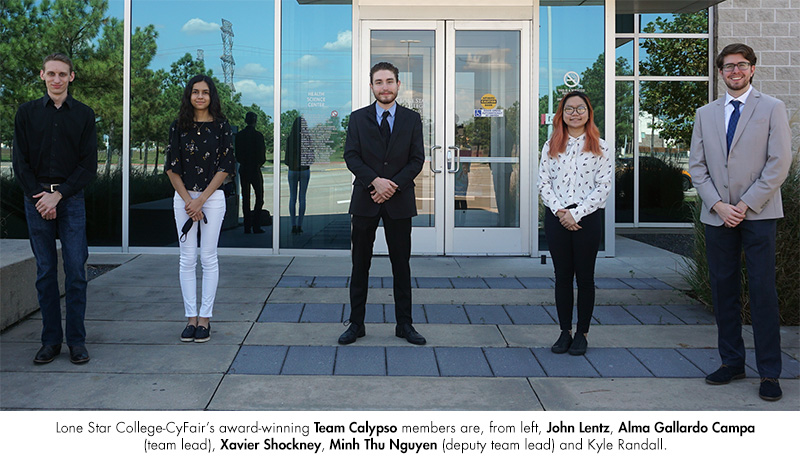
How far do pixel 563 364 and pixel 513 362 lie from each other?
0.31 meters

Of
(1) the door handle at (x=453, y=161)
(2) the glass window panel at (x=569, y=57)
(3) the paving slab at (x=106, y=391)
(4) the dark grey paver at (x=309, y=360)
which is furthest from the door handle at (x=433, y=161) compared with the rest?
(3) the paving slab at (x=106, y=391)

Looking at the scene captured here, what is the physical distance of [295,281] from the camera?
704 cm

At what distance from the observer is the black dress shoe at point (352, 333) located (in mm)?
4949

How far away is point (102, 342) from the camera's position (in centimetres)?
492

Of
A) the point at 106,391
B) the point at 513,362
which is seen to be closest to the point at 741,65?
the point at 513,362

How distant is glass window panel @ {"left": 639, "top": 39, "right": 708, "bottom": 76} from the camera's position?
11948 millimetres

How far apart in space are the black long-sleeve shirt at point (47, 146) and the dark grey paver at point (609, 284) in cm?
466

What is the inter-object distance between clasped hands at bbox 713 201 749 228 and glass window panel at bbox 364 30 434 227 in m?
4.72

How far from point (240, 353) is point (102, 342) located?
995mm

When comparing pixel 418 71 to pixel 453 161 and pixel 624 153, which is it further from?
pixel 624 153

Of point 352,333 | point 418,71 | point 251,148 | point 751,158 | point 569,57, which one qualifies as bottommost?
point 352,333

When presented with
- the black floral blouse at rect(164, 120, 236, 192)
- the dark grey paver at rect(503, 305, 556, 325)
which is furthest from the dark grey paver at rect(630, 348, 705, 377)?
the black floral blouse at rect(164, 120, 236, 192)

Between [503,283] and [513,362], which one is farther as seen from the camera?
[503,283]

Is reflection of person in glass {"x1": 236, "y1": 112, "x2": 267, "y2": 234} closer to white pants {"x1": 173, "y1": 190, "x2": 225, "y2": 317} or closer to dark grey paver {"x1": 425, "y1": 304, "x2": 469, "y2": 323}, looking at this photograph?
dark grey paver {"x1": 425, "y1": 304, "x2": 469, "y2": 323}
